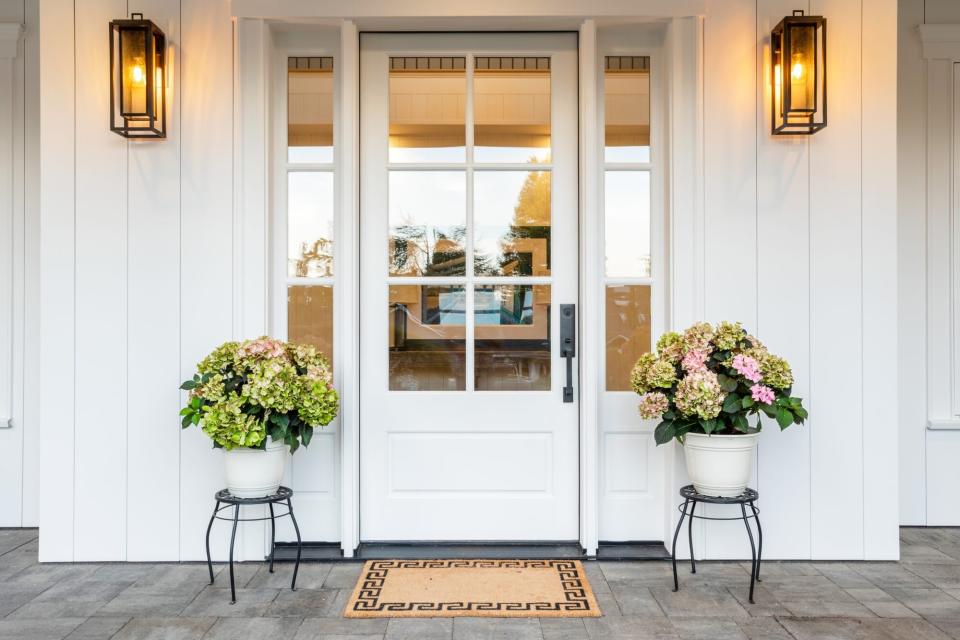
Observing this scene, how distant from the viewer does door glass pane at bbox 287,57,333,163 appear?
9.73 feet

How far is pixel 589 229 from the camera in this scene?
2.84 meters

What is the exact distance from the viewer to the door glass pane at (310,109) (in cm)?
297

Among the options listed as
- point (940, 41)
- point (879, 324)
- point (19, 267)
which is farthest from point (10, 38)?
point (940, 41)

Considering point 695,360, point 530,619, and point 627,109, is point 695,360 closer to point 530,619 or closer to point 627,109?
point 530,619

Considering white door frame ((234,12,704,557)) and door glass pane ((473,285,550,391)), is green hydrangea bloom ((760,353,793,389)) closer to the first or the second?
white door frame ((234,12,704,557))

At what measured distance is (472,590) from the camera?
8.22 ft

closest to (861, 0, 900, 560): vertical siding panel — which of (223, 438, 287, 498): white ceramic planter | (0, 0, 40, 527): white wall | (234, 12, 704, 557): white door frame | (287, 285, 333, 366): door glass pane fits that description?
(234, 12, 704, 557): white door frame

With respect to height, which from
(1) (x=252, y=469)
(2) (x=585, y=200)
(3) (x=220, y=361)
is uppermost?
(2) (x=585, y=200)

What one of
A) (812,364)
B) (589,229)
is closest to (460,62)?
(589,229)

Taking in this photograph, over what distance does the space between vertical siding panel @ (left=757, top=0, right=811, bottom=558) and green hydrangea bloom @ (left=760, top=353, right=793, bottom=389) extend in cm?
35

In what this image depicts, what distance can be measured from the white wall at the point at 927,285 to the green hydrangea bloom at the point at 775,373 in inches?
48.7

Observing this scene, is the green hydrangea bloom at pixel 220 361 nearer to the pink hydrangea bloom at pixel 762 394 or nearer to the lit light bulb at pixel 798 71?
the pink hydrangea bloom at pixel 762 394

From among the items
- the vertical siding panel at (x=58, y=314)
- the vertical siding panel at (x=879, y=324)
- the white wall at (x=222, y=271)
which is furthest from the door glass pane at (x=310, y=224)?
the vertical siding panel at (x=879, y=324)

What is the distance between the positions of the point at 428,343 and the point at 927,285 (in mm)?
2476
